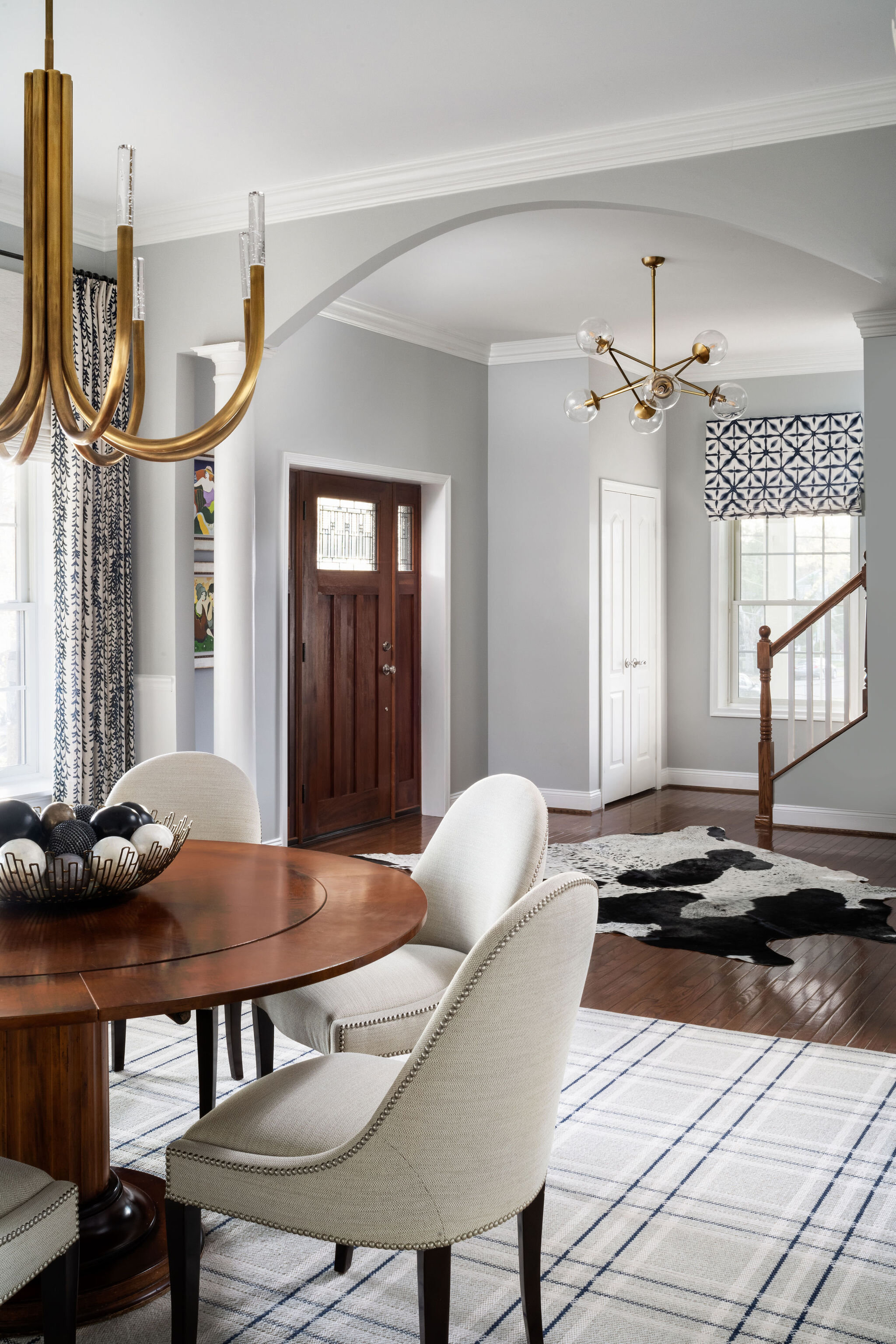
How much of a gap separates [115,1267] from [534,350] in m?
6.26

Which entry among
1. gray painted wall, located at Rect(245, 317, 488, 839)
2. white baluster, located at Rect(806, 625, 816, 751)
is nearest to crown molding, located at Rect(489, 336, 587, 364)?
gray painted wall, located at Rect(245, 317, 488, 839)

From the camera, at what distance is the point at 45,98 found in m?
2.29

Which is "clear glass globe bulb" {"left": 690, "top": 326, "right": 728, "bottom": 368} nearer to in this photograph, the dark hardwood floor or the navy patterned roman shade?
the dark hardwood floor

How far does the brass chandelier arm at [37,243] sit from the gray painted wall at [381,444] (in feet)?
10.0

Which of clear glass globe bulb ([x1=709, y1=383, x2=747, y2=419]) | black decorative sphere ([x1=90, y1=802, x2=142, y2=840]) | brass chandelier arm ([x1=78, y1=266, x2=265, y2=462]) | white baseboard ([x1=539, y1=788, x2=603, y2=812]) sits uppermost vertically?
clear glass globe bulb ([x1=709, y1=383, x2=747, y2=419])

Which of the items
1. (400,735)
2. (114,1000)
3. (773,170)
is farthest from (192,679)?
(114,1000)

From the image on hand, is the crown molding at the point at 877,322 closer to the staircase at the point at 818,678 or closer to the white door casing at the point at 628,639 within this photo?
the staircase at the point at 818,678

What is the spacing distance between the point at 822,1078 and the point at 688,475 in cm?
A: 585

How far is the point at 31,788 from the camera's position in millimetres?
4988

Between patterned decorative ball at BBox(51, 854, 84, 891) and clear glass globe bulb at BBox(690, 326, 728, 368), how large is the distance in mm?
4170

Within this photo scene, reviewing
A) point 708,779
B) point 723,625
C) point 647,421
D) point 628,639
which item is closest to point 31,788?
point 647,421

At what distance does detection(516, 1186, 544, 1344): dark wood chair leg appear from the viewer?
194 centimetres

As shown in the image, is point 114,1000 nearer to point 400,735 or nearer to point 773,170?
point 773,170

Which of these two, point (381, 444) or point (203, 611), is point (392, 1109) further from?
point (381, 444)
